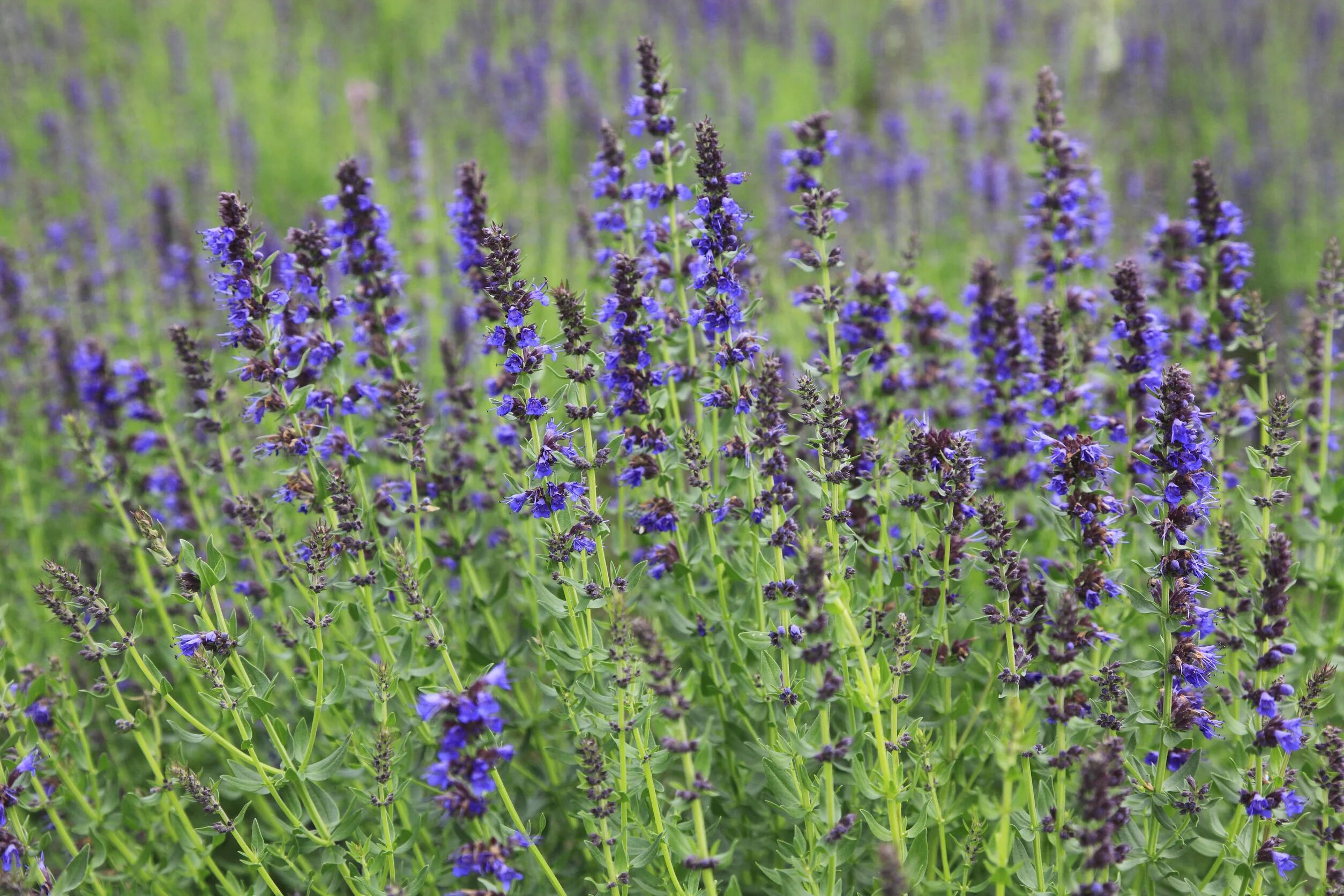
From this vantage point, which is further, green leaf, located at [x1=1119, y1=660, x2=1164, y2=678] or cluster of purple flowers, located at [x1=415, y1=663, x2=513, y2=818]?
green leaf, located at [x1=1119, y1=660, x2=1164, y2=678]

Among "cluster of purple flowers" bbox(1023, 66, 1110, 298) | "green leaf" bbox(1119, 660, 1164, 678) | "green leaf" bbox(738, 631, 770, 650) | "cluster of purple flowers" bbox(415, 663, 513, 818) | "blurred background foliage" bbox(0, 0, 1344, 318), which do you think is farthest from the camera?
"blurred background foliage" bbox(0, 0, 1344, 318)

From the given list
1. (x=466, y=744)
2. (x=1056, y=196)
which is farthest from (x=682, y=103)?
(x=466, y=744)

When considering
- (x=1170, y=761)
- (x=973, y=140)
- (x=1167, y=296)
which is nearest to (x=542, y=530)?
(x=1170, y=761)

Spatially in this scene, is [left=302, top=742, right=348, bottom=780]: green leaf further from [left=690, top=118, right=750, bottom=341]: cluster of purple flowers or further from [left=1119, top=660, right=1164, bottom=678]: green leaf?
[left=1119, top=660, right=1164, bottom=678]: green leaf

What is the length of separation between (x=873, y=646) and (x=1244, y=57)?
625 inches

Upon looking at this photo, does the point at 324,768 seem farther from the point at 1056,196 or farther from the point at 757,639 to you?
the point at 1056,196

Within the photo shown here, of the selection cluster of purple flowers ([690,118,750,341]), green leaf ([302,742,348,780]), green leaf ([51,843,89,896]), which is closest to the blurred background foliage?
cluster of purple flowers ([690,118,750,341])

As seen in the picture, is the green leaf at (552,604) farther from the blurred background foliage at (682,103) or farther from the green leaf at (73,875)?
the blurred background foliage at (682,103)

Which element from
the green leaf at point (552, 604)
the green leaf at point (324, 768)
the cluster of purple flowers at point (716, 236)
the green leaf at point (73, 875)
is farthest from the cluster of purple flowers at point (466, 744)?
the green leaf at point (73, 875)

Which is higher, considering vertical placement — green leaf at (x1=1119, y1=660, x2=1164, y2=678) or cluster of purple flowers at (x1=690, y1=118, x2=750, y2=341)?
cluster of purple flowers at (x1=690, y1=118, x2=750, y2=341)

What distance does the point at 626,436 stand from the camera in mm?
4418

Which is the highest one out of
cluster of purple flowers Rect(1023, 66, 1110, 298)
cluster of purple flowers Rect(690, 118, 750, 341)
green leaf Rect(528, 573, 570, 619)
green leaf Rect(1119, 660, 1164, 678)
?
cluster of purple flowers Rect(1023, 66, 1110, 298)

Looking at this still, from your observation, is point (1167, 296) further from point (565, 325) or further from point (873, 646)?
point (565, 325)

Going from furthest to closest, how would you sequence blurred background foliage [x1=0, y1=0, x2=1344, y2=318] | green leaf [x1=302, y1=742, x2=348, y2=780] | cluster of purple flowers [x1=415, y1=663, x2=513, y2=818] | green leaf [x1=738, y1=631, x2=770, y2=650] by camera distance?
1. blurred background foliage [x1=0, y1=0, x2=1344, y2=318]
2. green leaf [x1=302, y1=742, x2=348, y2=780]
3. green leaf [x1=738, y1=631, x2=770, y2=650]
4. cluster of purple flowers [x1=415, y1=663, x2=513, y2=818]
